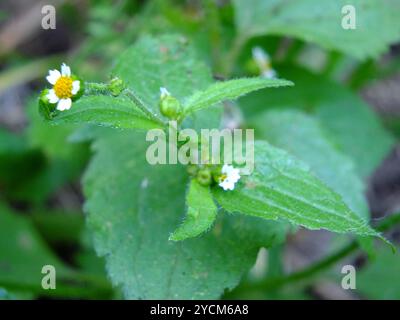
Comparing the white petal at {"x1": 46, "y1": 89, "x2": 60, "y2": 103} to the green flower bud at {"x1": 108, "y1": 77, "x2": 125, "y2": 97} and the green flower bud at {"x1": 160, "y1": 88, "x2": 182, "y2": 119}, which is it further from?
the green flower bud at {"x1": 160, "y1": 88, "x2": 182, "y2": 119}

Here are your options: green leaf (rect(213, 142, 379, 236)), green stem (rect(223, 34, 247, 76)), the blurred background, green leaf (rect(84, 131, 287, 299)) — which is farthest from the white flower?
green stem (rect(223, 34, 247, 76))

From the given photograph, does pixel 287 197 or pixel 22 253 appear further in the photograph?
pixel 22 253

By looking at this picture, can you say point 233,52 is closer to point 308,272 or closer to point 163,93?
point 308,272

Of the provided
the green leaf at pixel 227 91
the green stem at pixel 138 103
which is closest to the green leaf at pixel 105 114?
the green stem at pixel 138 103

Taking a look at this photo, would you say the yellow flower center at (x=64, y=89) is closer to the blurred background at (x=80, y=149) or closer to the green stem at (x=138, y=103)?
the green stem at (x=138, y=103)

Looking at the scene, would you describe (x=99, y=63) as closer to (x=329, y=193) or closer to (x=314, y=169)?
(x=314, y=169)

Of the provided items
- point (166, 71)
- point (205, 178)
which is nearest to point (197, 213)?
point (205, 178)
